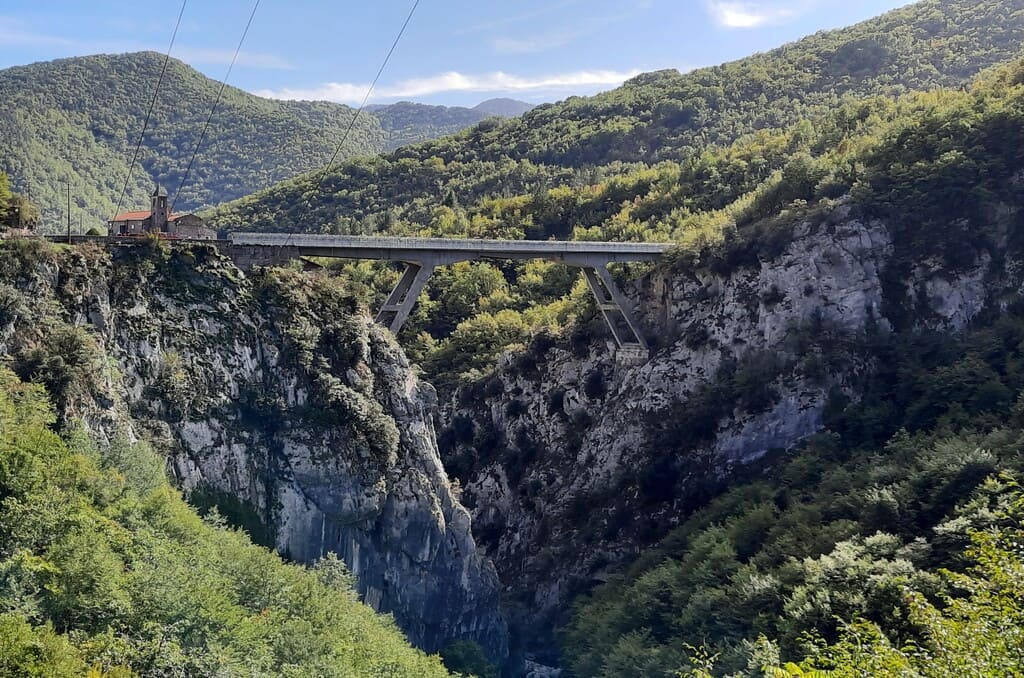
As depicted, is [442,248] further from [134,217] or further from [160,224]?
[134,217]

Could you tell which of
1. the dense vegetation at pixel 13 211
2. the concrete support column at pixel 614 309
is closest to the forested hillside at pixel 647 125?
the concrete support column at pixel 614 309

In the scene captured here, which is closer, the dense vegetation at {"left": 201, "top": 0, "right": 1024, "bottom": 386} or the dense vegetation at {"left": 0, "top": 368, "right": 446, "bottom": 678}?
the dense vegetation at {"left": 0, "top": 368, "right": 446, "bottom": 678}

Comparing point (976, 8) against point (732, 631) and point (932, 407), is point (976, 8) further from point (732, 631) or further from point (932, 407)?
point (732, 631)

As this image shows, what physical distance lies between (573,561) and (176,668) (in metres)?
38.8

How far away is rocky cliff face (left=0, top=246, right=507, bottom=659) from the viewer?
3712cm

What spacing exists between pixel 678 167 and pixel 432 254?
48674 millimetres

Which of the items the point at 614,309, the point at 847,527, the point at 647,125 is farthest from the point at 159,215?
the point at 647,125

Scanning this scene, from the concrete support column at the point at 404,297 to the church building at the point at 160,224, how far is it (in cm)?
1115

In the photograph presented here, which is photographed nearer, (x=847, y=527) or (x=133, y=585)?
(x=133, y=585)

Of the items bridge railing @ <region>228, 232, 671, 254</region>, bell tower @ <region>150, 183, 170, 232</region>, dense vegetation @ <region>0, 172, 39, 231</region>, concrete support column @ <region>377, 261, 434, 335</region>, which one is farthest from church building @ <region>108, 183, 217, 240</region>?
concrete support column @ <region>377, 261, 434, 335</region>

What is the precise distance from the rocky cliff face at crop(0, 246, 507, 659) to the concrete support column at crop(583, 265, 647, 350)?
17.3 m

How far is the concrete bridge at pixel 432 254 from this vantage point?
48.5 meters

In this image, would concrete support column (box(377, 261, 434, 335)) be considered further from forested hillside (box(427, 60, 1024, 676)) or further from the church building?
forested hillside (box(427, 60, 1024, 676))

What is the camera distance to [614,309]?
6394cm
